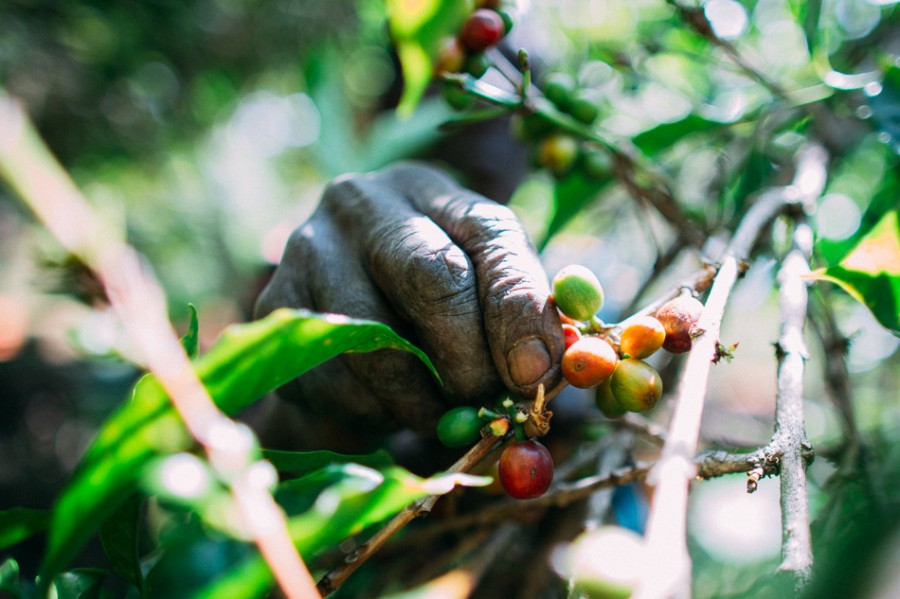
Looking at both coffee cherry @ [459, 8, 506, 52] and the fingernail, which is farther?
coffee cherry @ [459, 8, 506, 52]

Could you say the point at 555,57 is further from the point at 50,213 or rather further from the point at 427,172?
the point at 50,213

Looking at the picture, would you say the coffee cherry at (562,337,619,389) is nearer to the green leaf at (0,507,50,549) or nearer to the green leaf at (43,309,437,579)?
the green leaf at (43,309,437,579)

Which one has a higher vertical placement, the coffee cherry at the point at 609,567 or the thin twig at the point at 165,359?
the thin twig at the point at 165,359

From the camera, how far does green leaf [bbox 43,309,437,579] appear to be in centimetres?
39

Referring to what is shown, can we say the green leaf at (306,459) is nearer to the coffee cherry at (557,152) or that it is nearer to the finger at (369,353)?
the finger at (369,353)

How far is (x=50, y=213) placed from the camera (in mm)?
431

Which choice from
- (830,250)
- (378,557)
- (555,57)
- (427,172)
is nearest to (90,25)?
(555,57)

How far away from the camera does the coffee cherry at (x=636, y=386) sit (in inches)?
20.5

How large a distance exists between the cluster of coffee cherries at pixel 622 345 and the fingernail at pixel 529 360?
0.07 feet

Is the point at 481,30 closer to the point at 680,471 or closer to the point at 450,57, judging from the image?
the point at 450,57

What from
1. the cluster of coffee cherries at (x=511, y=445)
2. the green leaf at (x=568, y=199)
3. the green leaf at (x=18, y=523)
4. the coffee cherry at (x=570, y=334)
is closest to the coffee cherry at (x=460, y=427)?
the cluster of coffee cherries at (x=511, y=445)

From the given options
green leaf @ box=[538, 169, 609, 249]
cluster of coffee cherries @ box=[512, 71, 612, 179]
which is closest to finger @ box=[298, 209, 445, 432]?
cluster of coffee cherries @ box=[512, 71, 612, 179]

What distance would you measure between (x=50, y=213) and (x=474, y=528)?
2.29 feet

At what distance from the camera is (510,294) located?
581mm
